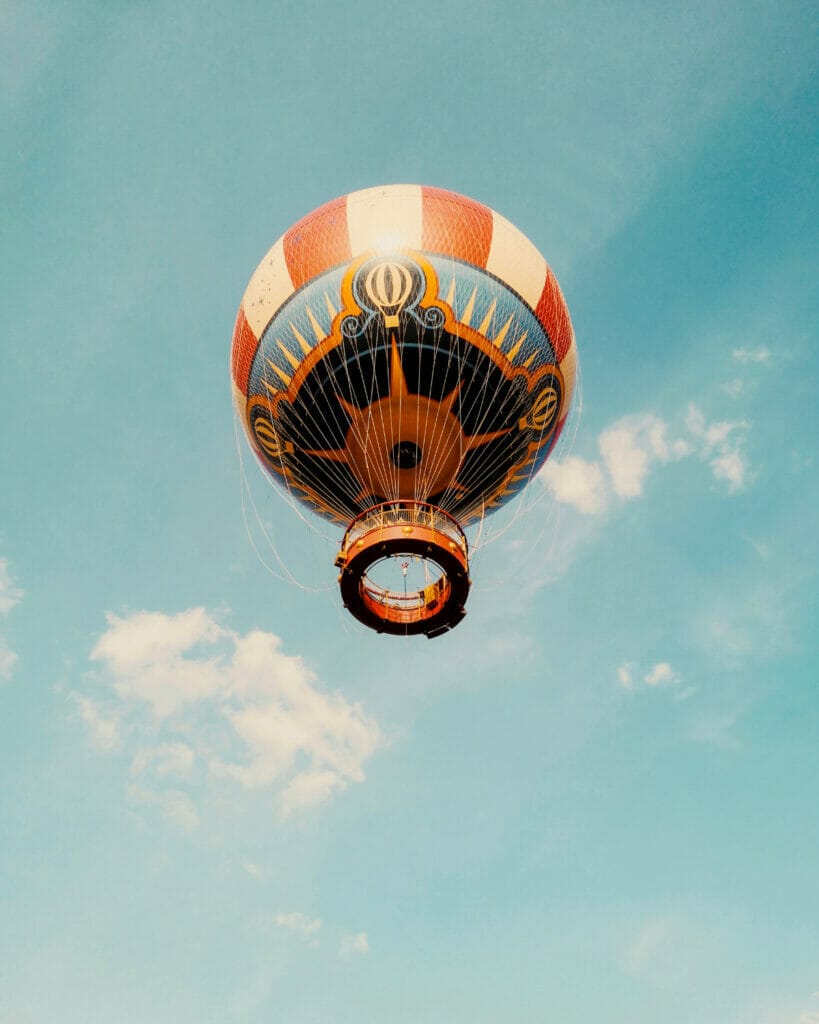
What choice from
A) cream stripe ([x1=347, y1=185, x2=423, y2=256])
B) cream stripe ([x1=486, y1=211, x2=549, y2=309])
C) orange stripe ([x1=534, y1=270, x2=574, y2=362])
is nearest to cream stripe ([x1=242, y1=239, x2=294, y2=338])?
cream stripe ([x1=347, y1=185, x2=423, y2=256])

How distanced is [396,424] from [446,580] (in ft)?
11.4

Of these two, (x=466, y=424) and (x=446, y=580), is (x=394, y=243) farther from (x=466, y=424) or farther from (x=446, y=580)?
(x=446, y=580)

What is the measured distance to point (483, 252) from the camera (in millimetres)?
16422

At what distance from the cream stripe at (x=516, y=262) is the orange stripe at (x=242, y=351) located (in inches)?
212

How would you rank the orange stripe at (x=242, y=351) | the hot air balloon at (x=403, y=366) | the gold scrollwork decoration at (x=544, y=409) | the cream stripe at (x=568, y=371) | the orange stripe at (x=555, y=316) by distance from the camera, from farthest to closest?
the cream stripe at (x=568, y=371)
the gold scrollwork decoration at (x=544, y=409)
the orange stripe at (x=242, y=351)
the orange stripe at (x=555, y=316)
the hot air balloon at (x=403, y=366)

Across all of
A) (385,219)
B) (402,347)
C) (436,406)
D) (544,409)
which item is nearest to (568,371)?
(544,409)

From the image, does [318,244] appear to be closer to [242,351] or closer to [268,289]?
[268,289]

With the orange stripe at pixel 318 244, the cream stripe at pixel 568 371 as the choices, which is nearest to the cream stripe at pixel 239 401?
the orange stripe at pixel 318 244

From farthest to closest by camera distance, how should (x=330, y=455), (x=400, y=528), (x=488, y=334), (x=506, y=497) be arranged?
(x=506, y=497) < (x=330, y=455) < (x=488, y=334) < (x=400, y=528)

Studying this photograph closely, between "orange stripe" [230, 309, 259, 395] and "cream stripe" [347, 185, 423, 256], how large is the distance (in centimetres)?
302

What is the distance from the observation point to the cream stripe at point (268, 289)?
54.8 feet

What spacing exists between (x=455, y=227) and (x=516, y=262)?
1.48 meters

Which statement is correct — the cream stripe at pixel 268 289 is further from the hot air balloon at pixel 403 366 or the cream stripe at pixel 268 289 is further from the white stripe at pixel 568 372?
the white stripe at pixel 568 372

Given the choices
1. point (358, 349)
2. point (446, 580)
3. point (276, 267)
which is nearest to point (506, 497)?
point (446, 580)
